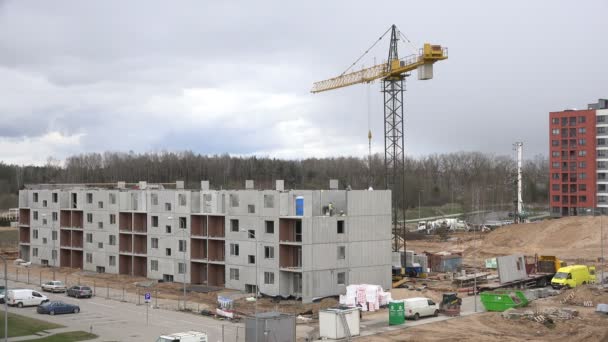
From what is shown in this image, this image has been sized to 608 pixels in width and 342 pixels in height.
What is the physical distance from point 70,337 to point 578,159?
11801 centimetres

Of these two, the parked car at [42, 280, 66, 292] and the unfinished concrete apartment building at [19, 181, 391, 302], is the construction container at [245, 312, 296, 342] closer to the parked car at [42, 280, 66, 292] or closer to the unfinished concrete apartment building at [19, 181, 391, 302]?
the unfinished concrete apartment building at [19, 181, 391, 302]

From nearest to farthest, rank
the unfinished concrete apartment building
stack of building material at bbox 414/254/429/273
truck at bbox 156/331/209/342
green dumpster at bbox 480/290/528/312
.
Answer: truck at bbox 156/331/209/342 → green dumpster at bbox 480/290/528/312 → the unfinished concrete apartment building → stack of building material at bbox 414/254/429/273

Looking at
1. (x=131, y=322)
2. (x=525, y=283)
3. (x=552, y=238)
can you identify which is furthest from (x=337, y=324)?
(x=552, y=238)

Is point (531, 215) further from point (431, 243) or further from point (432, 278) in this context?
point (432, 278)

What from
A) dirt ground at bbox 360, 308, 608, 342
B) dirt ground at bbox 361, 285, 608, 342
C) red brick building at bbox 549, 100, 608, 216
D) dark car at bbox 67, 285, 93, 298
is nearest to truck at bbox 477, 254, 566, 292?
dirt ground at bbox 361, 285, 608, 342

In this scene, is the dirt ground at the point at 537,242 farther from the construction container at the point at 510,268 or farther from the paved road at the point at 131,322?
the paved road at the point at 131,322

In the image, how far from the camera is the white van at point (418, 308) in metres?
50.3

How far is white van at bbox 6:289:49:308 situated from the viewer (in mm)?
56688

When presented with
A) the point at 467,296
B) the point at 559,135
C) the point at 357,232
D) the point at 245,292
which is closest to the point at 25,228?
the point at 245,292

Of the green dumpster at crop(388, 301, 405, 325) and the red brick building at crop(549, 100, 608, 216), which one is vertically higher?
the red brick building at crop(549, 100, 608, 216)

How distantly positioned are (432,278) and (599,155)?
2977 inches

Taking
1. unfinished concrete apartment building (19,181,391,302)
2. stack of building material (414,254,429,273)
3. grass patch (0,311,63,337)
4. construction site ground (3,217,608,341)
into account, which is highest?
unfinished concrete apartment building (19,181,391,302)

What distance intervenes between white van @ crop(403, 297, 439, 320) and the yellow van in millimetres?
19579

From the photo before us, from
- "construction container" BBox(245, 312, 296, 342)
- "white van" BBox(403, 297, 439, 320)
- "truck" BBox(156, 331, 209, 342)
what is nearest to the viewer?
"truck" BBox(156, 331, 209, 342)
